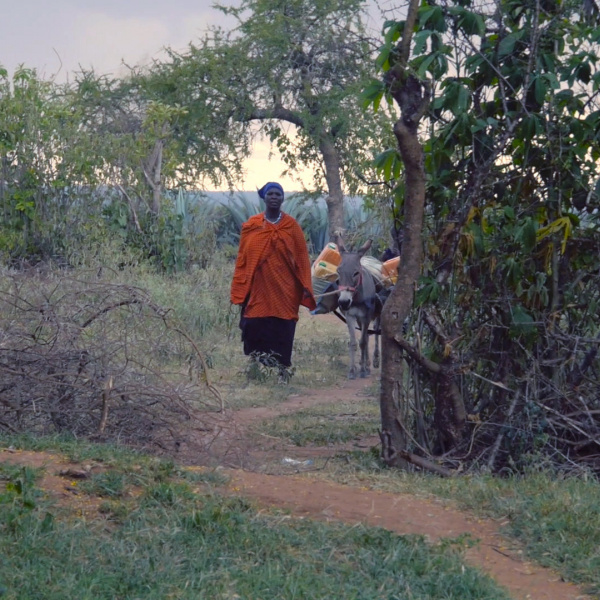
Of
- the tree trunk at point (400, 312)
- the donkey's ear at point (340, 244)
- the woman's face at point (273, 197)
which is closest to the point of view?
the tree trunk at point (400, 312)

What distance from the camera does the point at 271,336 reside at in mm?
10016

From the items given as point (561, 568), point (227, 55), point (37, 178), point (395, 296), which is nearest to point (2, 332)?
point (395, 296)

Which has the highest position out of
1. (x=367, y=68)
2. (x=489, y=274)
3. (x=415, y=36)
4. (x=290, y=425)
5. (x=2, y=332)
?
(x=367, y=68)

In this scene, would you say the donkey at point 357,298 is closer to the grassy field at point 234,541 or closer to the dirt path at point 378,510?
the dirt path at point 378,510

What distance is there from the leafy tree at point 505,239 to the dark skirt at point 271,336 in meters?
3.99

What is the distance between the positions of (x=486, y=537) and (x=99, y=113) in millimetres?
21982

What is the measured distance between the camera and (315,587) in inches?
143

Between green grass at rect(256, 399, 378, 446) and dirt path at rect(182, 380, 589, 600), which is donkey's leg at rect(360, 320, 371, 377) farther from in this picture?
dirt path at rect(182, 380, 589, 600)

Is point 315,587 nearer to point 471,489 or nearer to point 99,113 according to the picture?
point 471,489

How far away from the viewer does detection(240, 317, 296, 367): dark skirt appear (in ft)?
32.8

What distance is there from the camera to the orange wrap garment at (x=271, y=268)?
9.80 metres

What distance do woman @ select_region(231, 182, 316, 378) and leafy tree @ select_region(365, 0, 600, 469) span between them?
12.4 ft

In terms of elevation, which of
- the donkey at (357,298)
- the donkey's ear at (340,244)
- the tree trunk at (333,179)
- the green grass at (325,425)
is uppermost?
the tree trunk at (333,179)

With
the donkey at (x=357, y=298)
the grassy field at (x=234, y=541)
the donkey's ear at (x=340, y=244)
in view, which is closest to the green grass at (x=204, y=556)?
the grassy field at (x=234, y=541)
